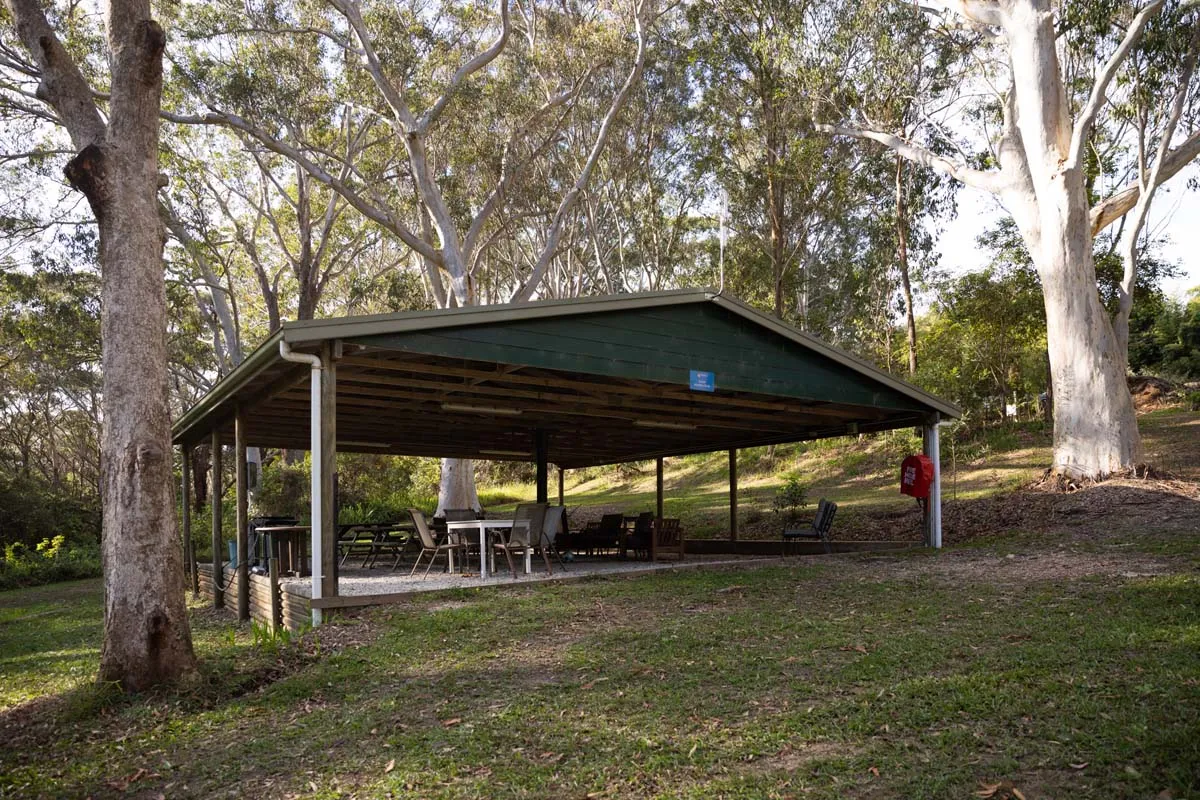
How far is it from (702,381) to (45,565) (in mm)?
15489

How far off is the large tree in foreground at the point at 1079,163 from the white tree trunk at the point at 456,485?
11441 mm

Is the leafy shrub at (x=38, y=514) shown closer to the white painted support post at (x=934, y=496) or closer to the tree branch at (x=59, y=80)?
the tree branch at (x=59, y=80)

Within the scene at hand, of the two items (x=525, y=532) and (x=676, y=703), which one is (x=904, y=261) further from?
(x=676, y=703)

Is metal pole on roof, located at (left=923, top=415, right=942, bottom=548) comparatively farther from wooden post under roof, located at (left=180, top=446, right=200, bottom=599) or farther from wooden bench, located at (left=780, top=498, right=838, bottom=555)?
wooden post under roof, located at (left=180, top=446, right=200, bottom=599)

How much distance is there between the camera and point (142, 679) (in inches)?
224

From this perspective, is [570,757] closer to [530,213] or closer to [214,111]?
[214,111]

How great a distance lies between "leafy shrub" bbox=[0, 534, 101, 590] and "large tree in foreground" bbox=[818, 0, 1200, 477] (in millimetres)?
18914

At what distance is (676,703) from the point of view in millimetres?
4742

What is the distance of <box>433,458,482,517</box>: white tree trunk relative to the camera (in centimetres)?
1861

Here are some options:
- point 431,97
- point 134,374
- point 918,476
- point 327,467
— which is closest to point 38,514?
point 431,97

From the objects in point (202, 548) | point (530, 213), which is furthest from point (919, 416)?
point (202, 548)

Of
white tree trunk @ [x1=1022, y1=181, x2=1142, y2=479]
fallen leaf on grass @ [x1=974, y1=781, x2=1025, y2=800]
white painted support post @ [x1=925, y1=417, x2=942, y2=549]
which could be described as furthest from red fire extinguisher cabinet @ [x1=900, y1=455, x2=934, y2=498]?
fallen leaf on grass @ [x1=974, y1=781, x2=1025, y2=800]

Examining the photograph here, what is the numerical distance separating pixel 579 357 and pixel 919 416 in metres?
6.06

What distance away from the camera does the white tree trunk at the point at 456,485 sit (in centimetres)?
1861
